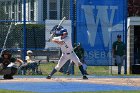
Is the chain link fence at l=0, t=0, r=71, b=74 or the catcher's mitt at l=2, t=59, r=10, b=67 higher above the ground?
the chain link fence at l=0, t=0, r=71, b=74

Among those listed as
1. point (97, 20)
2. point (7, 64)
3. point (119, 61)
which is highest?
point (97, 20)

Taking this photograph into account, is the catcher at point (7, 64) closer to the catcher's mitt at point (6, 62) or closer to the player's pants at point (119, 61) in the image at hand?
the catcher's mitt at point (6, 62)

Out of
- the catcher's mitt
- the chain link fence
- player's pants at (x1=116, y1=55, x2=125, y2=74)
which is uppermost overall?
the chain link fence

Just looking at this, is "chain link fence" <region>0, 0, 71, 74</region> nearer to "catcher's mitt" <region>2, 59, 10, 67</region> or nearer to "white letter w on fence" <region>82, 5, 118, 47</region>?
"white letter w on fence" <region>82, 5, 118, 47</region>

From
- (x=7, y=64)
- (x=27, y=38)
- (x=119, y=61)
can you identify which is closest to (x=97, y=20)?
(x=119, y=61)

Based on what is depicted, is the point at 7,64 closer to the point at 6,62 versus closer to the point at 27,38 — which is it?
the point at 6,62

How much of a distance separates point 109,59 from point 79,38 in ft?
6.02

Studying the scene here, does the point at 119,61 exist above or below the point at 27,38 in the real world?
below

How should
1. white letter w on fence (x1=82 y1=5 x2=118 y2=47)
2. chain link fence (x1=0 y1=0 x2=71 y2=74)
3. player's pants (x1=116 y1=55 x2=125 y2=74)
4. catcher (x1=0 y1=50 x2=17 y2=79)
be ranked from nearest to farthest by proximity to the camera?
catcher (x1=0 y1=50 x2=17 y2=79) → player's pants (x1=116 y1=55 x2=125 y2=74) → chain link fence (x1=0 y1=0 x2=71 y2=74) → white letter w on fence (x1=82 y1=5 x2=118 y2=47)

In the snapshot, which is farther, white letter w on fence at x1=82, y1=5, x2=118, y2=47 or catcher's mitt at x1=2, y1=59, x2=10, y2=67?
white letter w on fence at x1=82, y1=5, x2=118, y2=47

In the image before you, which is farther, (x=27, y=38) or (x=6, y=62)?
(x=27, y=38)

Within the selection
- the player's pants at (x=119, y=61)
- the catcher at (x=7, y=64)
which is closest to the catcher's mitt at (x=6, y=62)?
the catcher at (x=7, y=64)

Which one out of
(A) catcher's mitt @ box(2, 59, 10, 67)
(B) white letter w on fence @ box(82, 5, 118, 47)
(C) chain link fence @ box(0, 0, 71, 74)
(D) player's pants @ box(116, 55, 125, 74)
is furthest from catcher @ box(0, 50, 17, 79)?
(B) white letter w on fence @ box(82, 5, 118, 47)

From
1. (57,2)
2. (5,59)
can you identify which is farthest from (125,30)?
(57,2)
